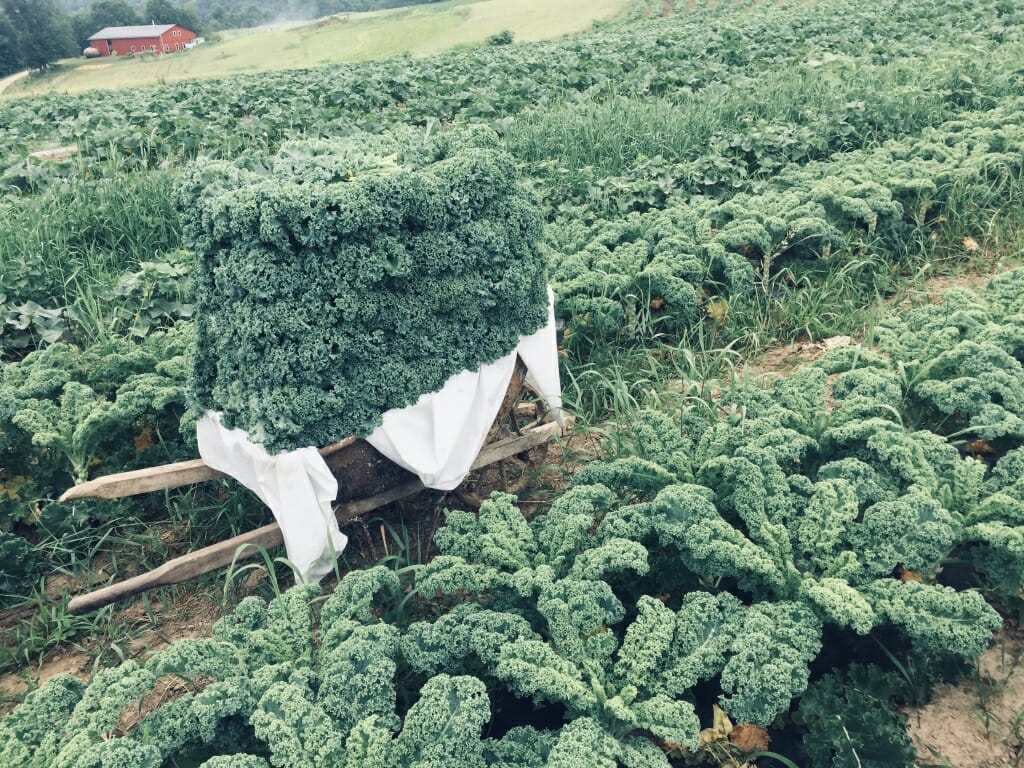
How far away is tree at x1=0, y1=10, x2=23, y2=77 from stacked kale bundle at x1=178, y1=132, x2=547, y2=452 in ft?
104

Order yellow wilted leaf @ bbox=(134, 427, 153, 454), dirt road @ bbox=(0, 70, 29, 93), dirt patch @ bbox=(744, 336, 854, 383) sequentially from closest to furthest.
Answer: yellow wilted leaf @ bbox=(134, 427, 153, 454)
dirt patch @ bbox=(744, 336, 854, 383)
dirt road @ bbox=(0, 70, 29, 93)

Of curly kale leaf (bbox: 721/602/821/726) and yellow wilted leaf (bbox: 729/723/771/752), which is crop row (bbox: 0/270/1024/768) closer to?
curly kale leaf (bbox: 721/602/821/726)

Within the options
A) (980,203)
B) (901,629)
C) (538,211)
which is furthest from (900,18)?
(901,629)

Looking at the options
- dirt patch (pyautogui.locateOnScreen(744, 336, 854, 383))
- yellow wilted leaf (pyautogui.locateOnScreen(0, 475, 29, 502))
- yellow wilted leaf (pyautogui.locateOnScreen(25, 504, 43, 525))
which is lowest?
dirt patch (pyautogui.locateOnScreen(744, 336, 854, 383))

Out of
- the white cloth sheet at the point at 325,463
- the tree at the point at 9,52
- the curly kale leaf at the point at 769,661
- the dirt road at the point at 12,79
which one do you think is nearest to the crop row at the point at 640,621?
the curly kale leaf at the point at 769,661

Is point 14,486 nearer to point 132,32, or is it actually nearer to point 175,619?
point 175,619

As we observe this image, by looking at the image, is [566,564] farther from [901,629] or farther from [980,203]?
[980,203]

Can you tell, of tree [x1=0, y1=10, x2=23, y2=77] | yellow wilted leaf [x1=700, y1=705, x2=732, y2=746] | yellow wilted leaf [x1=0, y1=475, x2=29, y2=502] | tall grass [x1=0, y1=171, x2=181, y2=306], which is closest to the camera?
yellow wilted leaf [x1=700, y1=705, x2=732, y2=746]

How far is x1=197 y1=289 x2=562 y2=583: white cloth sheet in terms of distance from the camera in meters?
2.90

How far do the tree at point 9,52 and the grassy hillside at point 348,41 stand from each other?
5.39 feet

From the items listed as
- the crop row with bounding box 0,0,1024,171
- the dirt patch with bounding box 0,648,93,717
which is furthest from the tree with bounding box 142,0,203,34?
the dirt patch with bounding box 0,648,93,717

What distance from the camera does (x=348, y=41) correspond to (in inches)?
979

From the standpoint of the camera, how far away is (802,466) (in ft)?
10.1

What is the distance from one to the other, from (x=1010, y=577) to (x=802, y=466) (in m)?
0.79
